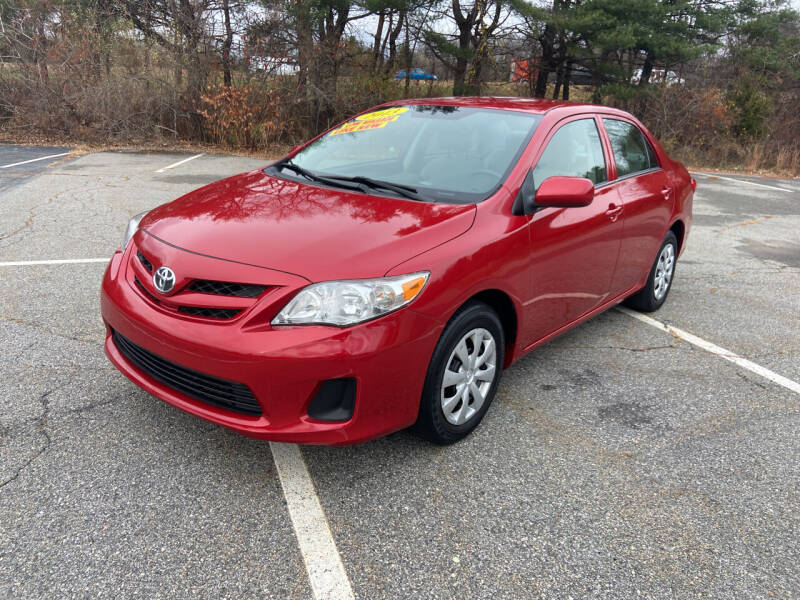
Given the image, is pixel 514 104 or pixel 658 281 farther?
pixel 658 281

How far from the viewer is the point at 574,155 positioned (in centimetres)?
361

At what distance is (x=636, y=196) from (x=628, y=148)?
0.43 meters

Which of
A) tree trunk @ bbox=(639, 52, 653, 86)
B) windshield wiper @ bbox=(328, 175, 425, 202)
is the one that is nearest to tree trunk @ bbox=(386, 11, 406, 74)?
tree trunk @ bbox=(639, 52, 653, 86)

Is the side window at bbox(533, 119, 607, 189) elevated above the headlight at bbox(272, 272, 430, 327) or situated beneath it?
elevated above

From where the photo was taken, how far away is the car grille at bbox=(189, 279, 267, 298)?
7.69ft

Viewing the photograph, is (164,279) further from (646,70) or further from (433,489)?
(646,70)

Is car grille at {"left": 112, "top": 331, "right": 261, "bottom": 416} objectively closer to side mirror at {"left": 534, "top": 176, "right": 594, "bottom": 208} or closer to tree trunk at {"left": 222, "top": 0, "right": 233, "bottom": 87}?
side mirror at {"left": 534, "top": 176, "right": 594, "bottom": 208}

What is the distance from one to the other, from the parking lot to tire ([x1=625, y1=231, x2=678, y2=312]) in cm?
57

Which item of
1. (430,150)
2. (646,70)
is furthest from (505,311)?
(646,70)

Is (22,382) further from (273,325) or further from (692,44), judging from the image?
(692,44)

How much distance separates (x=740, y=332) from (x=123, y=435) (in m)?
4.33

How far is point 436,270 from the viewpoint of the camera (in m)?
2.48

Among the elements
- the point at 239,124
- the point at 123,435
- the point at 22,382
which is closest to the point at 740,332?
the point at 123,435

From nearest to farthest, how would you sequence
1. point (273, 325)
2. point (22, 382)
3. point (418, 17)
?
point (273, 325)
point (22, 382)
point (418, 17)
